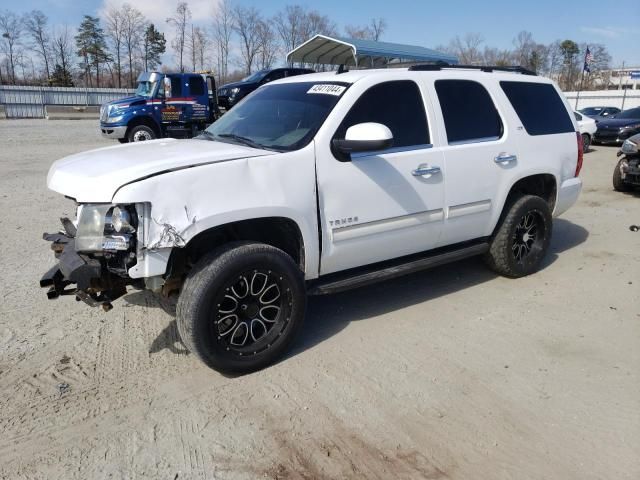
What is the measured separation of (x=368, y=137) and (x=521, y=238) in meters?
2.51

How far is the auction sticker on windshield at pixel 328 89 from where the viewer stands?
3.84 metres

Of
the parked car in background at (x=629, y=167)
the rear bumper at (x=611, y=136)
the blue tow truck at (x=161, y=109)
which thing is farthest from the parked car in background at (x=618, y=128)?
the blue tow truck at (x=161, y=109)

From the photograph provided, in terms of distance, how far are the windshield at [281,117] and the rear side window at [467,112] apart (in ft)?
3.29

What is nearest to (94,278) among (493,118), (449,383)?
(449,383)

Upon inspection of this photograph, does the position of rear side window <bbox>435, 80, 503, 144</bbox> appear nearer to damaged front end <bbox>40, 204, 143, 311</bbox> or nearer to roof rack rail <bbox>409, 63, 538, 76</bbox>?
roof rack rail <bbox>409, 63, 538, 76</bbox>

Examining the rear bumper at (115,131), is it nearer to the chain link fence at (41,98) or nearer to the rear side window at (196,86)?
the rear side window at (196,86)

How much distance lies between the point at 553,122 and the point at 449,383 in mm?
3215

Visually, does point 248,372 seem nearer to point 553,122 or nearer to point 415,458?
point 415,458

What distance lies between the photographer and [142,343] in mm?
3797

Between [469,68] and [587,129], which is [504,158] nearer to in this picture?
[469,68]

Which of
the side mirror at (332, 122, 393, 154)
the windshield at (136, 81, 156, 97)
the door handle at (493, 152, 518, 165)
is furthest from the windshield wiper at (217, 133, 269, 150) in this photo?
the windshield at (136, 81, 156, 97)

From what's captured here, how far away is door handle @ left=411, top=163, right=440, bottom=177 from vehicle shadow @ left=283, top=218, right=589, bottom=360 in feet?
3.94

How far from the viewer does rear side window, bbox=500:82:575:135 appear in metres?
4.95

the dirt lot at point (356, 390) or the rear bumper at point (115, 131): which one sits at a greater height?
the rear bumper at point (115, 131)
